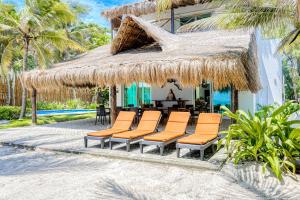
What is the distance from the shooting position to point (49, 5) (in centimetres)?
1501

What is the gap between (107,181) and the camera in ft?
15.6

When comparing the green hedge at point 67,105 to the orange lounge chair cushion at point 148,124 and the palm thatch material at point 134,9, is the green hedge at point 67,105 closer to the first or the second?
the palm thatch material at point 134,9

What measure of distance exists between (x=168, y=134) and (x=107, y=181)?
103 inches

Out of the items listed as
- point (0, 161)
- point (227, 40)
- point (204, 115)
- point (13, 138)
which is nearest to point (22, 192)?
point (0, 161)

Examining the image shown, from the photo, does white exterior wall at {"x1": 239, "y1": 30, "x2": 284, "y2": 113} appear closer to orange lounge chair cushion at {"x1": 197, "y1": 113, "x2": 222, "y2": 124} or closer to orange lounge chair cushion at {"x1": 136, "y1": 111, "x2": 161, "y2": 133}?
orange lounge chair cushion at {"x1": 197, "y1": 113, "x2": 222, "y2": 124}

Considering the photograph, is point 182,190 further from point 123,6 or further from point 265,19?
point 123,6

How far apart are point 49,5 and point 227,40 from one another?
10.2 metres

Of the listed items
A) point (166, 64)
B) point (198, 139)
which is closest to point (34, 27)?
point (166, 64)

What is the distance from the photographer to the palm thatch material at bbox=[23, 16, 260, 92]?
7.78 metres

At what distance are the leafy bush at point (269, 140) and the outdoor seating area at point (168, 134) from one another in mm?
786

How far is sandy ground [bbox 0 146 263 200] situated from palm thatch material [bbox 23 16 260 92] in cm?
340

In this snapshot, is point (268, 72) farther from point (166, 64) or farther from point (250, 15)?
point (166, 64)

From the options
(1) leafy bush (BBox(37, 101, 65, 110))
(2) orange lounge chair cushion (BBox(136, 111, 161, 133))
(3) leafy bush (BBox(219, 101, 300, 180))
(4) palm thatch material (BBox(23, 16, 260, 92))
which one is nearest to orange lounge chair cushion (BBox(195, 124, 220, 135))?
(3) leafy bush (BBox(219, 101, 300, 180))

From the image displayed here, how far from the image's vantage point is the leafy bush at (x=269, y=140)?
498 centimetres
